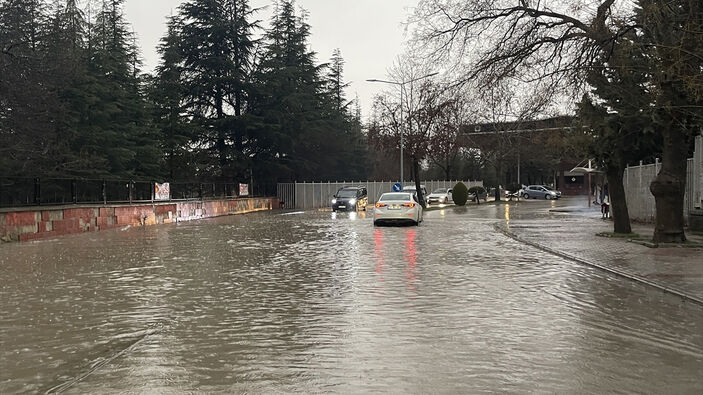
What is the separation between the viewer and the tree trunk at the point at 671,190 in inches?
680

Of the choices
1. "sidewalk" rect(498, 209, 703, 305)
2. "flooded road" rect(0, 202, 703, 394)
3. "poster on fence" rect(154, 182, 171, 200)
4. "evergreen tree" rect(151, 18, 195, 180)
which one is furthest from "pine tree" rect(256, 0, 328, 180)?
"flooded road" rect(0, 202, 703, 394)

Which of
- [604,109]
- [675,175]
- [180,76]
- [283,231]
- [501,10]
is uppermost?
[180,76]

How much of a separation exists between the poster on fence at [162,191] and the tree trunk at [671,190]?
23752 mm

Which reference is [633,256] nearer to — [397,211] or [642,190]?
Result: [397,211]

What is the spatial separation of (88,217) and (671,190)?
2123 cm

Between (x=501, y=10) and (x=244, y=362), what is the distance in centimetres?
1580

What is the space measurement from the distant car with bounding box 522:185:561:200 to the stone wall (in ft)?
152

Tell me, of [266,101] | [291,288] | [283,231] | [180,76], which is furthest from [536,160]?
[291,288]

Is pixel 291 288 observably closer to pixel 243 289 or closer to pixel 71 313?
pixel 243 289

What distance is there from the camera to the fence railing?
2191 centimetres

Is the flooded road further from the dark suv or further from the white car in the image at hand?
the dark suv

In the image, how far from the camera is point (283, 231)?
26.1m

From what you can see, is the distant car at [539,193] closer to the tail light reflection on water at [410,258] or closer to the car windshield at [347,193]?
the car windshield at [347,193]

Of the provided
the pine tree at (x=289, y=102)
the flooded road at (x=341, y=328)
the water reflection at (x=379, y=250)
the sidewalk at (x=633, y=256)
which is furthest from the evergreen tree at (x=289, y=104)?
the flooded road at (x=341, y=328)
